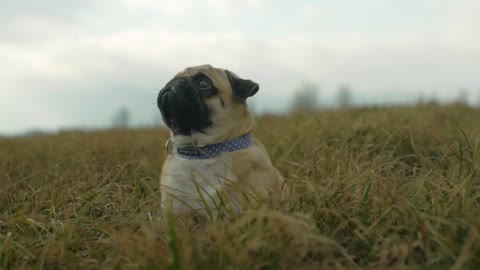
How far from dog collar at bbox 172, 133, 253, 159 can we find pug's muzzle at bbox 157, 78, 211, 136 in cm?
13

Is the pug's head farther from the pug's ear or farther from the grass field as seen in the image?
the grass field

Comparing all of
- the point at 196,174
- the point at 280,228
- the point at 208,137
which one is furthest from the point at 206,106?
the point at 280,228

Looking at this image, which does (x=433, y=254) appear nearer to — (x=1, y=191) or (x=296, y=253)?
(x=296, y=253)

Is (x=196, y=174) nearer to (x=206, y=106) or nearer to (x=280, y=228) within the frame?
(x=206, y=106)

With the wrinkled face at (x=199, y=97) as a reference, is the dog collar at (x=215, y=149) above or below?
below

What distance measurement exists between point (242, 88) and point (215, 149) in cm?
43

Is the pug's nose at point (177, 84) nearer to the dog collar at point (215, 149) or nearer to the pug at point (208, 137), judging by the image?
the pug at point (208, 137)

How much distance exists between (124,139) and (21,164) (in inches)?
77.5

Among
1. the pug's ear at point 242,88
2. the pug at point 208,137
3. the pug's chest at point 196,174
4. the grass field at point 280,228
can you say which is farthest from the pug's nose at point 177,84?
the grass field at point 280,228

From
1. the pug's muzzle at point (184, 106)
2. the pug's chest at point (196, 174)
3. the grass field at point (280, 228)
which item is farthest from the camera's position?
the pug's muzzle at point (184, 106)

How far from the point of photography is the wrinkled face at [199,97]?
120 inches

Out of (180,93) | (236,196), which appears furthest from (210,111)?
(236,196)

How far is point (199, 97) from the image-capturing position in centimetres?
309

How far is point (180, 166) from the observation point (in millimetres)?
3055
